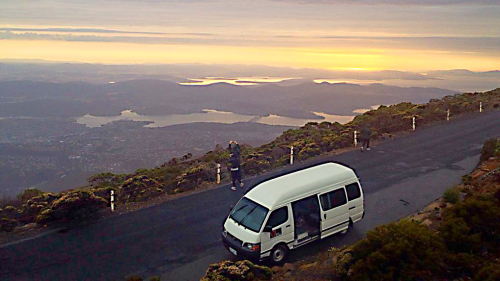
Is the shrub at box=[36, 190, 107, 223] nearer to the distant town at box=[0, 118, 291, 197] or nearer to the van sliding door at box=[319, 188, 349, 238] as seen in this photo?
the van sliding door at box=[319, 188, 349, 238]

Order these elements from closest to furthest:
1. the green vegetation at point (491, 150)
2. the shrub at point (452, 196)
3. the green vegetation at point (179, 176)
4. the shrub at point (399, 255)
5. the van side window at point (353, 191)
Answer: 1. the shrub at point (399, 255)
2. the van side window at point (353, 191)
3. the shrub at point (452, 196)
4. the green vegetation at point (179, 176)
5. the green vegetation at point (491, 150)

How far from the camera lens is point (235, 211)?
9.93 metres

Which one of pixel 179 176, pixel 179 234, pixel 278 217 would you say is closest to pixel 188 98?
pixel 179 176

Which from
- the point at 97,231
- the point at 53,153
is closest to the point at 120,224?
the point at 97,231

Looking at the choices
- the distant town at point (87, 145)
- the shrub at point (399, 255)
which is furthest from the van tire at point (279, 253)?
the distant town at point (87, 145)

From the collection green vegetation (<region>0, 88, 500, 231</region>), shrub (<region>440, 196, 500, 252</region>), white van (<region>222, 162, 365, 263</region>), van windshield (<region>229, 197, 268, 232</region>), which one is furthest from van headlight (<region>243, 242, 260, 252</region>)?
green vegetation (<region>0, 88, 500, 231</region>)

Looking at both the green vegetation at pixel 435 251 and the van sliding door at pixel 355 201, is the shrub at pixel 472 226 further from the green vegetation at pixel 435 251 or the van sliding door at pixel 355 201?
the van sliding door at pixel 355 201

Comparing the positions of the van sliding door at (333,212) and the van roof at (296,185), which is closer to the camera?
the van roof at (296,185)

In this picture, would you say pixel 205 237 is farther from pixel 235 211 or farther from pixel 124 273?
pixel 124 273

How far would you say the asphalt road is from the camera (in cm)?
952

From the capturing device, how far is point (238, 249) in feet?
29.9

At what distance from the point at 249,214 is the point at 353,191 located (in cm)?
291

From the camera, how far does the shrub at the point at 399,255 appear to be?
698cm

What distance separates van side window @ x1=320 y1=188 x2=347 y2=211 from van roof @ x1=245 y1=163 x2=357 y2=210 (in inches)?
9.4
